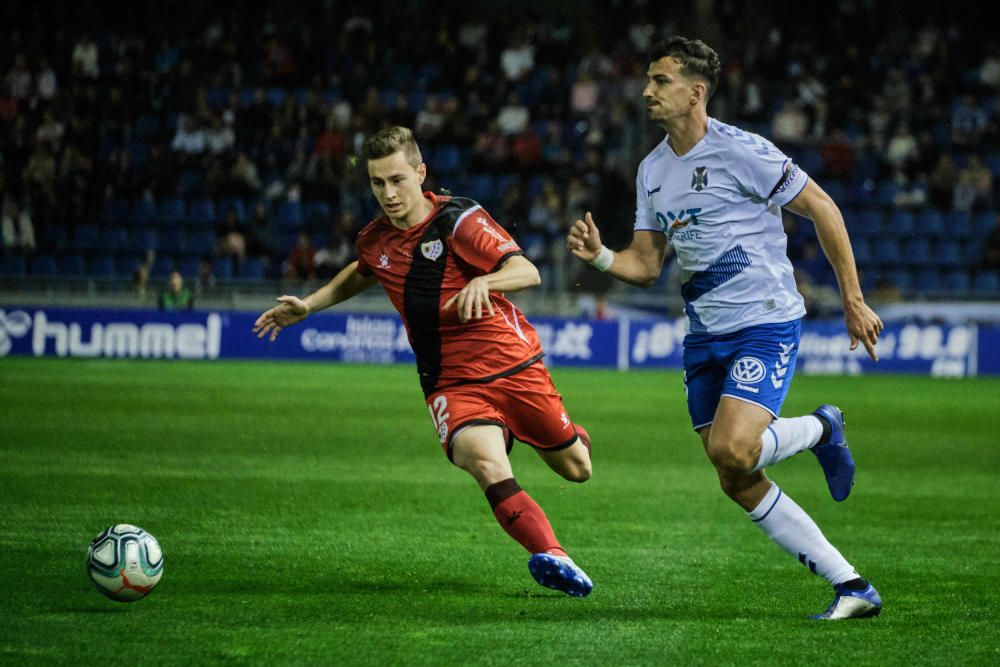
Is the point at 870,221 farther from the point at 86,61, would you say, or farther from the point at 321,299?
the point at 321,299

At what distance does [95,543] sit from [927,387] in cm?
1724

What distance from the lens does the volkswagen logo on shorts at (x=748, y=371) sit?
5.70 m

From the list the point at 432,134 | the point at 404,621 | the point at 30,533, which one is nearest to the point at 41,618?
the point at 404,621

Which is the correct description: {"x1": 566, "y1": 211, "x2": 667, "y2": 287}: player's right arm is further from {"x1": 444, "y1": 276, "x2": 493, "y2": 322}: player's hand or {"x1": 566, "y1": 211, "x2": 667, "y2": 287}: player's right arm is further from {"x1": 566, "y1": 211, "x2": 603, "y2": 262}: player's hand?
{"x1": 444, "y1": 276, "x2": 493, "y2": 322}: player's hand

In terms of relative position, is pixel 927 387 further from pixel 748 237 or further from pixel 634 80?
pixel 748 237

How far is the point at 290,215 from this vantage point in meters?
25.8

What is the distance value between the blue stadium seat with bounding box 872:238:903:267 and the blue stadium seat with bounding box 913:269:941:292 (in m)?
0.45

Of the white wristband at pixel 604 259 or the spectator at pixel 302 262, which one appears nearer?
the white wristband at pixel 604 259

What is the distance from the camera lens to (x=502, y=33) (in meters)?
28.7

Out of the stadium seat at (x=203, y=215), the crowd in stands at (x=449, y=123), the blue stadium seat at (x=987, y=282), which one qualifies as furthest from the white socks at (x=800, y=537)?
the stadium seat at (x=203, y=215)

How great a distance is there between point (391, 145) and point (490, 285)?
0.82 metres

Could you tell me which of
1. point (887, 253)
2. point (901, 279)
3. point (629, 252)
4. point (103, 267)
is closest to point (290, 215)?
point (103, 267)

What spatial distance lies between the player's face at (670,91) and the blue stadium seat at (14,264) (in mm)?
20707

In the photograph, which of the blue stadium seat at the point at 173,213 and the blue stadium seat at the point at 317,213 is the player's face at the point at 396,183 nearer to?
the blue stadium seat at the point at 317,213
